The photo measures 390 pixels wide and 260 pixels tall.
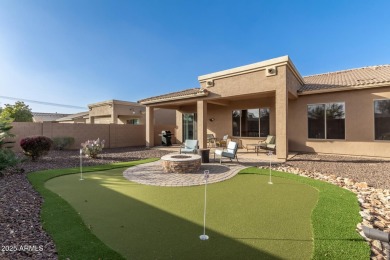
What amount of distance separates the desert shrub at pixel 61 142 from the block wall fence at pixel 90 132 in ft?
1.81

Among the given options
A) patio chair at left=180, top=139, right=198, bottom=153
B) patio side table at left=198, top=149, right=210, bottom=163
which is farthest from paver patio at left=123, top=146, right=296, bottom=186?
patio chair at left=180, top=139, right=198, bottom=153

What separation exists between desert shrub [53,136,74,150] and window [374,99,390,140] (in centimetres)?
1979

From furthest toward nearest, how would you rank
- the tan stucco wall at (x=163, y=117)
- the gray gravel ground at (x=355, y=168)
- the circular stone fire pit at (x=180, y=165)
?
the tan stucco wall at (x=163, y=117) < the circular stone fire pit at (x=180, y=165) < the gray gravel ground at (x=355, y=168)

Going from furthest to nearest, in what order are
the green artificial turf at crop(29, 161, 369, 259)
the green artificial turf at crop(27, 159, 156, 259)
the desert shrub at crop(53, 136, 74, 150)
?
1. the desert shrub at crop(53, 136, 74, 150)
2. the green artificial turf at crop(29, 161, 369, 259)
3. the green artificial turf at crop(27, 159, 156, 259)

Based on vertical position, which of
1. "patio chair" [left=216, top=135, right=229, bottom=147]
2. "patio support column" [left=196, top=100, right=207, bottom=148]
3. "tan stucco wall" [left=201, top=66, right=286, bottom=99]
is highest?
"tan stucco wall" [left=201, top=66, right=286, bottom=99]

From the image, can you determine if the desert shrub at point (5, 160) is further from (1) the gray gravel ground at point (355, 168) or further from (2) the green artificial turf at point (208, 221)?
(1) the gray gravel ground at point (355, 168)

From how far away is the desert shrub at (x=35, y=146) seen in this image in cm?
1026

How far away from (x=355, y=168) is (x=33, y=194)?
11728 mm

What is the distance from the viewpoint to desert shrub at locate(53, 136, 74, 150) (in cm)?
1486

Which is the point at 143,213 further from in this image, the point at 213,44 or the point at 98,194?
the point at 213,44

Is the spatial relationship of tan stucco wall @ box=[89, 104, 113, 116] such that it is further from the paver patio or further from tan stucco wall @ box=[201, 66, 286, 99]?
the paver patio

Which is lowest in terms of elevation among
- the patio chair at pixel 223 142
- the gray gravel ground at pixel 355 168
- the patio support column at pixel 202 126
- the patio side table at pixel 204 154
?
the gray gravel ground at pixel 355 168

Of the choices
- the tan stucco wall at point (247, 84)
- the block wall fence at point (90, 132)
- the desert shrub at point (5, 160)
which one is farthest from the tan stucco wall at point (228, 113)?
the desert shrub at point (5, 160)

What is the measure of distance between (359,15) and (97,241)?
16.5 metres
